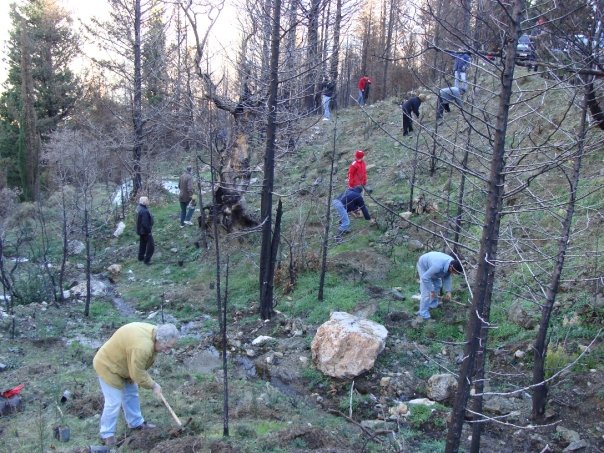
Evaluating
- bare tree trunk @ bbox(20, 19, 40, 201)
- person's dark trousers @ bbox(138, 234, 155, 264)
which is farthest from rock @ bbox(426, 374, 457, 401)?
bare tree trunk @ bbox(20, 19, 40, 201)

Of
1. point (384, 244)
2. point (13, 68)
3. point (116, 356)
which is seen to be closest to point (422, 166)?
point (384, 244)

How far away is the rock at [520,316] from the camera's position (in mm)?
8109

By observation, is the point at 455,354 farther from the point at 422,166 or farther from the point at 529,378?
the point at 422,166

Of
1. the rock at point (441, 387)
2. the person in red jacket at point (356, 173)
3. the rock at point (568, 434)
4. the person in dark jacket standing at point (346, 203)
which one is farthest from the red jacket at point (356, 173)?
the rock at point (568, 434)

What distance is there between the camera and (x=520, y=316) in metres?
8.25

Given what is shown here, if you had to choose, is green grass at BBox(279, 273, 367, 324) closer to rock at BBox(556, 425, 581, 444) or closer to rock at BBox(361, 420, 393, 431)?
rock at BBox(361, 420, 393, 431)

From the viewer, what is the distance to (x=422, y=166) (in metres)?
14.5

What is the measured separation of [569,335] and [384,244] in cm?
442

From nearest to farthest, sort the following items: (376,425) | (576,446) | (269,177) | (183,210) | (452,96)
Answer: (452,96)
(576,446)
(376,425)
(269,177)
(183,210)

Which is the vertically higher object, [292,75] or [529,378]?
[292,75]

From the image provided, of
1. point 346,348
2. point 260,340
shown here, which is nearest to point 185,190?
point 260,340

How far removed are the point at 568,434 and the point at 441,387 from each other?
1505 mm

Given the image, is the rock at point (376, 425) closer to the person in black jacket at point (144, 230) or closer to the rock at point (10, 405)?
the rock at point (10, 405)

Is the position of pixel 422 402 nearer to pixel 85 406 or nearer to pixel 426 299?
pixel 426 299
